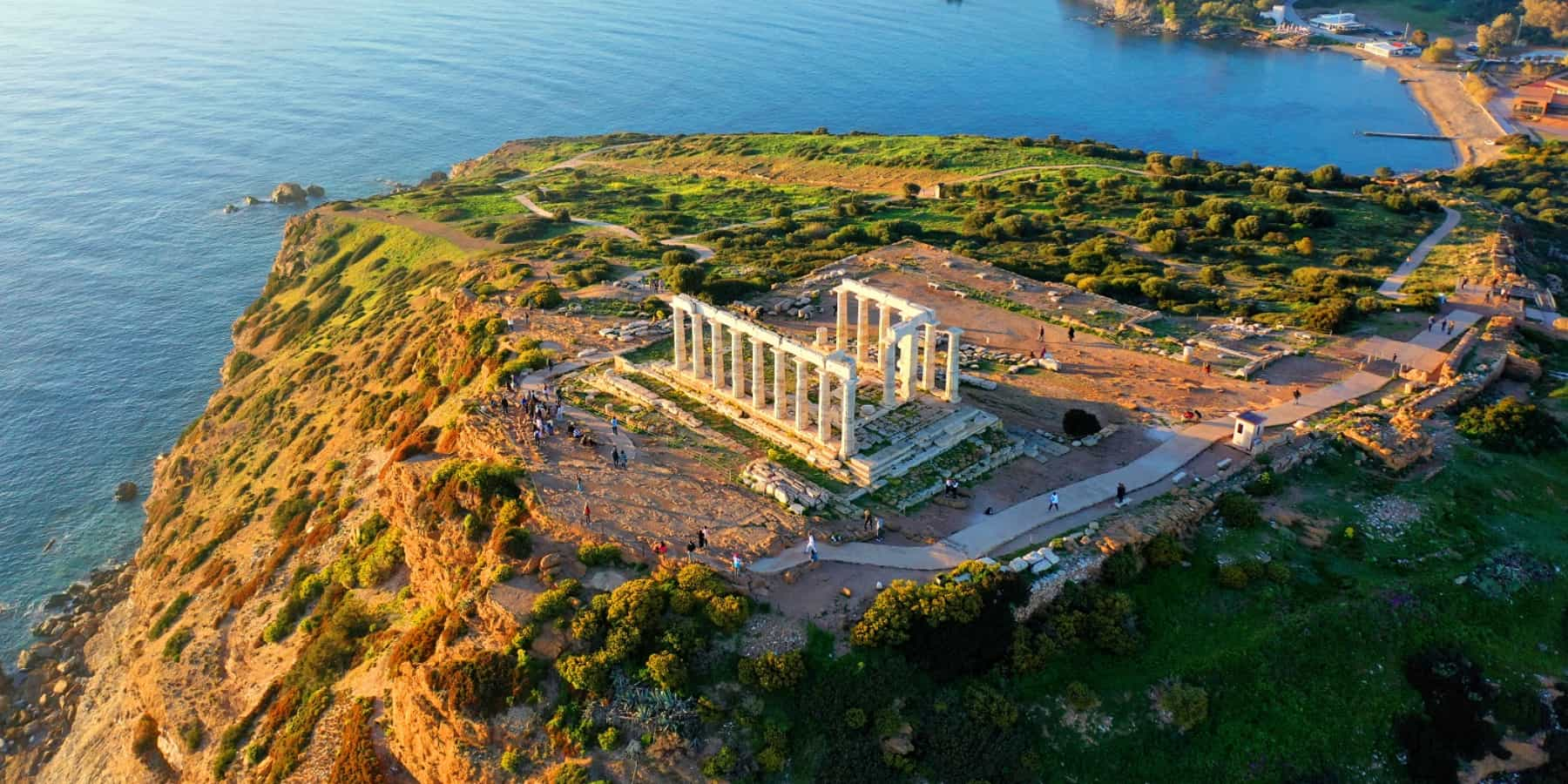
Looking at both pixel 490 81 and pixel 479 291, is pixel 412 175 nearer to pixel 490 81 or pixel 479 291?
pixel 490 81

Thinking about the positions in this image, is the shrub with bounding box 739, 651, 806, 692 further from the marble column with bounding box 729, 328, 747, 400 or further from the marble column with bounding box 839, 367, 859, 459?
the marble column with bounding box 729, 328, 747, 400

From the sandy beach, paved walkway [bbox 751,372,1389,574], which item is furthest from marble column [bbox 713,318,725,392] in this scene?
the sandy beach

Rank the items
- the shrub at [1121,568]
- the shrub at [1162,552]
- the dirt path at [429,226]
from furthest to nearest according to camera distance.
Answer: the dirt path at [429,226], the shrub at [1162,552], the shrub at [1121,568]

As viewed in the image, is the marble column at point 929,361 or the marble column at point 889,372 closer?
the marble column at point 889,372

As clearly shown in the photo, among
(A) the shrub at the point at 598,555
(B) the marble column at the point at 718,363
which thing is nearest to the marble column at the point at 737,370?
(B) the marble column at the point at 718,363

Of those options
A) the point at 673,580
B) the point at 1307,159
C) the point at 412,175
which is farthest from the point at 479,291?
the point at 1307,159

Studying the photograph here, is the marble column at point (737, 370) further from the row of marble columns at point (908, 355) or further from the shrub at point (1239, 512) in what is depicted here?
the shrub at point (1239, 512)
